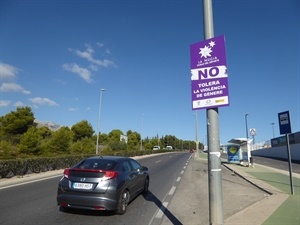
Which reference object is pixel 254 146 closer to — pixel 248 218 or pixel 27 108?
pixel 27 108

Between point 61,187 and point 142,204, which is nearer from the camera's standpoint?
point 61,187

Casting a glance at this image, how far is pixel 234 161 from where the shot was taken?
2752 centimetres

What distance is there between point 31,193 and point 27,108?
153ft

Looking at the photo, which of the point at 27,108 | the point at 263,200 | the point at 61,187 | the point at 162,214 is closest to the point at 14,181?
the point at 61,187

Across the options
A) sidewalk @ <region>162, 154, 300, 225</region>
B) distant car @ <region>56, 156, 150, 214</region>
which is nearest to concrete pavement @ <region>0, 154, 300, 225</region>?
sidewalk @ <region>162, 154, 300, 225</region>

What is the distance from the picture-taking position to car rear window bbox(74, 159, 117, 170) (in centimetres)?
770

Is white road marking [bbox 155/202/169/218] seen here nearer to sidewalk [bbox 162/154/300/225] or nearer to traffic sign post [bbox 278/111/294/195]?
sidewalk [bbox 162/154/300/225]

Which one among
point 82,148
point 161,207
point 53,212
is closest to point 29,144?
point 82,148

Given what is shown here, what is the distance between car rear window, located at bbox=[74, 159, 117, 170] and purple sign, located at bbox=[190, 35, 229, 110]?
3.87m

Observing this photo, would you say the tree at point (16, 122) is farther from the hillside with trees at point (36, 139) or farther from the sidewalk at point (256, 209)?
the sidewalk at point (256, 209)

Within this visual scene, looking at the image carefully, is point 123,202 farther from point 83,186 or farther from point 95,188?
point 83,186

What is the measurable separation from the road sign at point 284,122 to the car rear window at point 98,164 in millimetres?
6293

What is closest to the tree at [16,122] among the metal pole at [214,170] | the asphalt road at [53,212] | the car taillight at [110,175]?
the asphalt road at [53,212]

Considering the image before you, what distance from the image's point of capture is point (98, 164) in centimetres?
791
